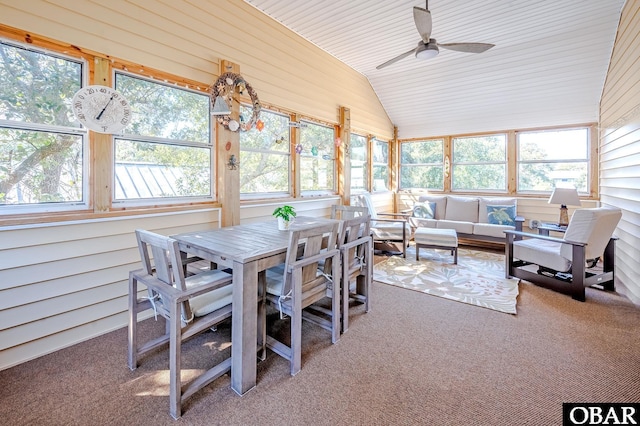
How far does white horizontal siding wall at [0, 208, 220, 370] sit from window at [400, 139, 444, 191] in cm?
590

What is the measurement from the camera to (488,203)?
5.68 m

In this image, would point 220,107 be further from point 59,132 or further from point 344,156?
point 344,156

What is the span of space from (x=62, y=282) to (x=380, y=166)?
609cm

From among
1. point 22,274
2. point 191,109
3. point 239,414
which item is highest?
point 191,109

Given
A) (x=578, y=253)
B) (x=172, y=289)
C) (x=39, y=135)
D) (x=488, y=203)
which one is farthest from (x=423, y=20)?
(x=488, y=203)

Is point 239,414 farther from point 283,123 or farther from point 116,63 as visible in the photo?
point 283,123

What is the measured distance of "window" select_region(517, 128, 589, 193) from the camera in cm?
521

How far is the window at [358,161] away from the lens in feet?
19.6

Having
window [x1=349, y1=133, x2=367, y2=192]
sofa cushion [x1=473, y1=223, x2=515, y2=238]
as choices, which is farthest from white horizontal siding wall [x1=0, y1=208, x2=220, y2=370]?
sofa cushion [x1=473, y1=223, x2=515, y2=238]

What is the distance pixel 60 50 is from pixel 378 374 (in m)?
3.42

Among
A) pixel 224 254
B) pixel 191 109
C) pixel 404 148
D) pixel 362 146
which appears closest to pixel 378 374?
pixel 224 254

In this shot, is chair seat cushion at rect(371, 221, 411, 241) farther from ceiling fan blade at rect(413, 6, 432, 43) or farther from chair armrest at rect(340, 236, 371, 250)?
ceiling fan blade at rect(413, 6, 432, 43)

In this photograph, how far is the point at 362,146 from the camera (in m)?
6.31

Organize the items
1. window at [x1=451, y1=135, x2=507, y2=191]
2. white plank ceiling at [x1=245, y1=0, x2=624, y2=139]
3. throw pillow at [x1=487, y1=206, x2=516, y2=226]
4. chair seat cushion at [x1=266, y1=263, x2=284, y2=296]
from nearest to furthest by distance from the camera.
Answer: chair seat cushion at [x1=266, y1=263, x2=284, y2=296], white plank ceiling at [x1=245, y1=0, x2=624, y2=139], throw pillow at [x1=487, y1=206, x2=516, y2=226], window at [x1=451, y1=135, x2=507, y2=191]
